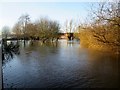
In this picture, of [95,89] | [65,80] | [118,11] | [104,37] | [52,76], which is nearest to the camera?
[95,89]

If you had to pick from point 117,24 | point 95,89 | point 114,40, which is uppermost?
point 117,24

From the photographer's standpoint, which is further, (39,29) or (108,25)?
(39,29)

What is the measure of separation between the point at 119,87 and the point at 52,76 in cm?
323

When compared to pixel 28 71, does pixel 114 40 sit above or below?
above

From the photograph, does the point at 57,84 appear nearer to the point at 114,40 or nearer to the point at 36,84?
the point at 36,84

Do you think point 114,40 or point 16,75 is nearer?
point 16,75

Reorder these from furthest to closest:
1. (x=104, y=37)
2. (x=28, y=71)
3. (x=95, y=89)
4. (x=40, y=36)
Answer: (x=40, y=36) → (x=104, y=37) → (x=28, y=71) → (x=95, y=89)

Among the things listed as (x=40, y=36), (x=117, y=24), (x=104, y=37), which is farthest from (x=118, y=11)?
(x=40, y=36)

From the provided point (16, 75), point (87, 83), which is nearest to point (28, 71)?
point (16, 75)

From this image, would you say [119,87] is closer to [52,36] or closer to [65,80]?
[65,80]

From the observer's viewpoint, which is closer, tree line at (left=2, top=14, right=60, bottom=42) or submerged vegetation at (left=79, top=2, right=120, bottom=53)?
submerged vegetation at (left=79, top=2, right=120, bottom=53)

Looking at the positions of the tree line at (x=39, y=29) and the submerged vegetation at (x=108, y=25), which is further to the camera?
the tree line at (x=39, y=29)

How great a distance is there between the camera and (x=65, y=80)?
9984 mm

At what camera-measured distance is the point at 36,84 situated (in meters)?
9.27
